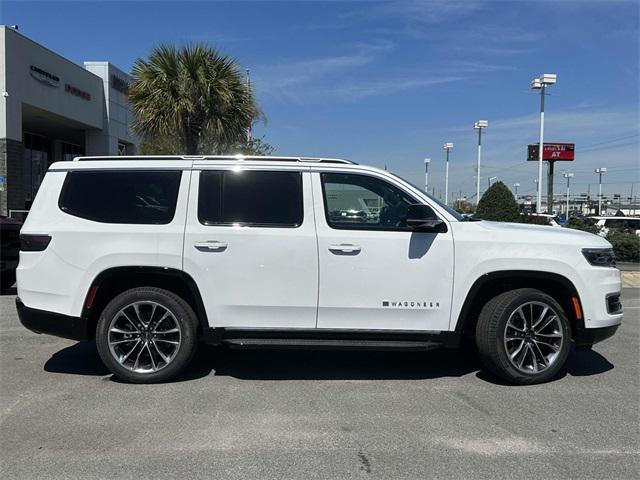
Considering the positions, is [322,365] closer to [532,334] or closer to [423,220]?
[423,220]

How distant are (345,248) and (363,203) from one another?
0.48m

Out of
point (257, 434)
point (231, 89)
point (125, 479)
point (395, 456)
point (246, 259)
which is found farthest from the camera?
point (231, 89)

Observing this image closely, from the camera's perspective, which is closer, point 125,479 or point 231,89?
point 125,479

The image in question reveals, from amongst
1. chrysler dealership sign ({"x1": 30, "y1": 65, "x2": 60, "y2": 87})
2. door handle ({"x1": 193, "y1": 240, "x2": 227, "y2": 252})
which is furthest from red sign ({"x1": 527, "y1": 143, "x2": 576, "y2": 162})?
door handle ({"x1": 193, "y1": 240, "x2": 227, "y2": 252})

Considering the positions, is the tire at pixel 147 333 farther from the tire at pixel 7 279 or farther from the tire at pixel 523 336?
the tire at pixel 7 279

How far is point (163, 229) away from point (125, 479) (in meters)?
2.22

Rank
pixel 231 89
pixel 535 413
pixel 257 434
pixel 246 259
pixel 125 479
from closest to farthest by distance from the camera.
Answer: pixel 125 479 → pixel 257 434 → pixel 535 413 → pixel 246 259 → pixel 231 89

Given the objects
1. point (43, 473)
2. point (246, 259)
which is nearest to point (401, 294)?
point (246, 259)

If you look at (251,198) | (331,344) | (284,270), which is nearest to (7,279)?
(251,198)

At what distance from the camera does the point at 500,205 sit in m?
17.8

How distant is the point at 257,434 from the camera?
3.97 metres

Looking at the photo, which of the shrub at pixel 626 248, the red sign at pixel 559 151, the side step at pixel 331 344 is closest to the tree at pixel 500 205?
the shrub at pixel 626 248

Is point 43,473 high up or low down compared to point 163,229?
down

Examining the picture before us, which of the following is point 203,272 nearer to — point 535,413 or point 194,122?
point 535,413
